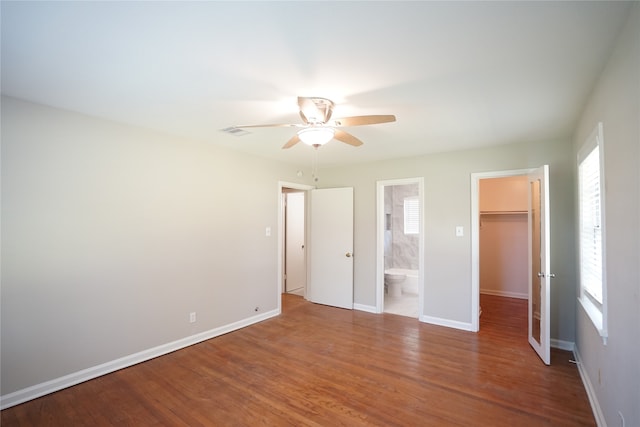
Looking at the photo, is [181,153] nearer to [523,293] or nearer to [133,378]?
[133,378]

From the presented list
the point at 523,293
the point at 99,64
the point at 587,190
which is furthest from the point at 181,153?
the point at 523,293

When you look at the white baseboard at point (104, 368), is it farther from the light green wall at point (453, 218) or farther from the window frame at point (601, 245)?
the window frame at point (601, 245)

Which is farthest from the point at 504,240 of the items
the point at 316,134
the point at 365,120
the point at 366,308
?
the point at 316,134

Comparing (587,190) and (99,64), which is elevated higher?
(99,64)

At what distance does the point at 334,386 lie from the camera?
8.59ft

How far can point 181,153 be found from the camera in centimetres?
348

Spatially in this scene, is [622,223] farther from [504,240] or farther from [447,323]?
[504,240]

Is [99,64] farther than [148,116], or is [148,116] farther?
[148,116]

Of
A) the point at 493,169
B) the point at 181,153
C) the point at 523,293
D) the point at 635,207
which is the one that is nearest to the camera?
the point at 635,207

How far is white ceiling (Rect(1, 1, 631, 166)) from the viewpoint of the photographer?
4.71 ft

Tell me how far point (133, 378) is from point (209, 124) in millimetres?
2494

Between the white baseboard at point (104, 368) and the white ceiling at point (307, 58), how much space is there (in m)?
2.32

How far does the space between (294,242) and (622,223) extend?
17.3 ft

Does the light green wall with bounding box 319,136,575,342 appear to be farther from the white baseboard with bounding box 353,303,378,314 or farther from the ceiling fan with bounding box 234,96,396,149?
the ceiling fan with bounding box 234,96,396,149
